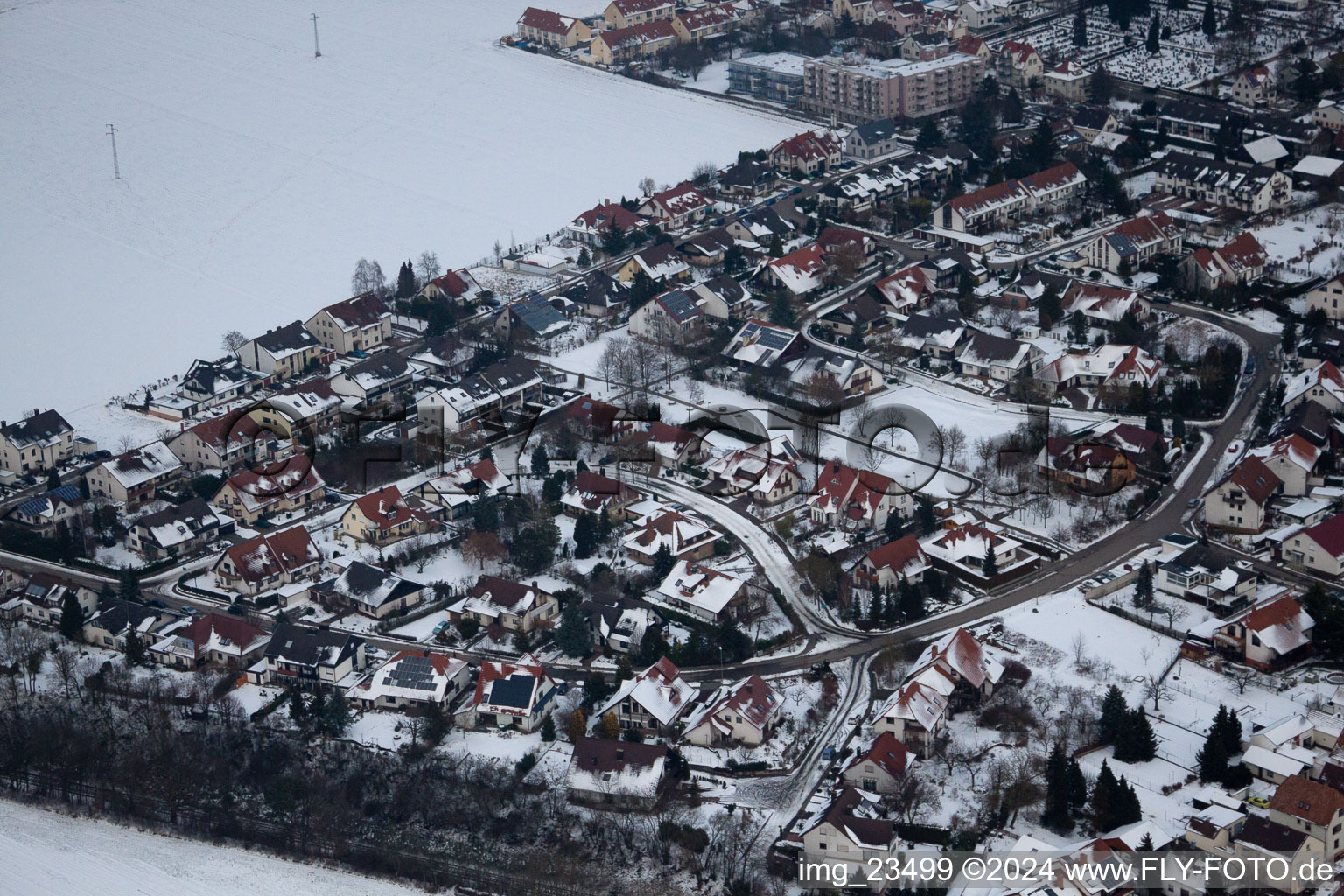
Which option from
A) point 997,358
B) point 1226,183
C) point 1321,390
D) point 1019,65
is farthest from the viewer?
point 1019,65

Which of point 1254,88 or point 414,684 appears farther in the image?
point 1254,88

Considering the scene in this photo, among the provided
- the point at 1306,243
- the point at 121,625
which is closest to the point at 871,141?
the point at 1306,243

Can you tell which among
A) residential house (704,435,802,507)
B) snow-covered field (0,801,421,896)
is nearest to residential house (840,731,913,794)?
snow-covered field (0,801,421,896)

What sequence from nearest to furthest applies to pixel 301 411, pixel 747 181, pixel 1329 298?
pixel 301 411, pixel 1329 298, pixel 747 181

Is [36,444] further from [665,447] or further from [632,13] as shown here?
[632,13]

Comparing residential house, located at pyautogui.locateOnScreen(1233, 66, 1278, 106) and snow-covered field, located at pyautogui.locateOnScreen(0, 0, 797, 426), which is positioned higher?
residential house, located at pyautogui.locateOnScreen(1233, 66, 1278, 106)

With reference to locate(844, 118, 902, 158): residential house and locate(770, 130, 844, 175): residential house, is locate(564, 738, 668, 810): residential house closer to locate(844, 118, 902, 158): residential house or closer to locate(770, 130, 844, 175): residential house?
locate(770, 130, 844, 175): residential house

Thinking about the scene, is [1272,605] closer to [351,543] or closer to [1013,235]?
[351,543]
